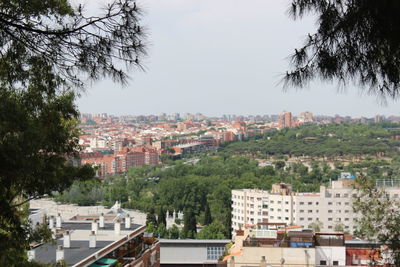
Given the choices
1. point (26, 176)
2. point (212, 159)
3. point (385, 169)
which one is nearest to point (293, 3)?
point (26, 176)

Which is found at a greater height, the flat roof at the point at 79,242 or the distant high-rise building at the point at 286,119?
the distant high-rise building at the point at 286,119

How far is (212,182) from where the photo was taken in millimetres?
51938

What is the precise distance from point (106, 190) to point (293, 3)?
5074 centimetres

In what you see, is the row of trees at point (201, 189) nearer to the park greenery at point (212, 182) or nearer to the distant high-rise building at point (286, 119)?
the park greenery at point (212, 182)

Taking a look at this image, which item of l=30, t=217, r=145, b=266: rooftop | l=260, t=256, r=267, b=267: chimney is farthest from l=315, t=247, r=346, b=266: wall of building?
l=30, t=217, r=145, b=266: rooftop

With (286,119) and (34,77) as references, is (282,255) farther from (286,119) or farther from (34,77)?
(286,119)

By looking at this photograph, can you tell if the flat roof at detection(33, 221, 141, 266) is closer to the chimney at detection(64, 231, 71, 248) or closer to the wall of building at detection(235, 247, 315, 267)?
the chimney at detection(64, 231, 71, 248)

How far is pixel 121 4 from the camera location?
146 inches

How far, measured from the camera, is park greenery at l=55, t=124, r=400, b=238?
125 ft

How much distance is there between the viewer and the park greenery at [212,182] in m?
38.0

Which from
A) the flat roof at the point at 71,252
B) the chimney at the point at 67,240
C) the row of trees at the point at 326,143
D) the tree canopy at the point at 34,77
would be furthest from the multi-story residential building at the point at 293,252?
the row of trees at the point at 326,143

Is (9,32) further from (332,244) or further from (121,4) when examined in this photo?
(332,244)

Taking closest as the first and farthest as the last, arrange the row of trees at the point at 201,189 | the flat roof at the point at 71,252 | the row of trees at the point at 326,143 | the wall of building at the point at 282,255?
the flat roof at the point at 71,252, the wall of building at the point at 282,255, the row of trees at the point at 201,189, the row of trees at the point at 326,143

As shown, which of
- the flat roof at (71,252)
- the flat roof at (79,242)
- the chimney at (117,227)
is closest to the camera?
the flat roof at (71,252)
